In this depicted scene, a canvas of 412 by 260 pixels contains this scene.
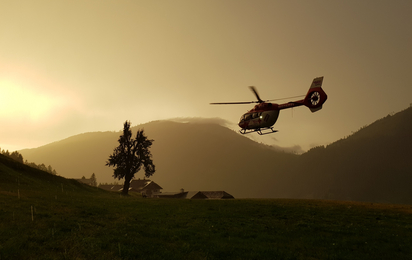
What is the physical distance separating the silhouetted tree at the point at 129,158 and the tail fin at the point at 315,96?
51289mm

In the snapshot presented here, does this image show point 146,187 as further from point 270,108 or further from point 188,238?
point 188,238

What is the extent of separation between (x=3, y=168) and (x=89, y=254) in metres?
43.7

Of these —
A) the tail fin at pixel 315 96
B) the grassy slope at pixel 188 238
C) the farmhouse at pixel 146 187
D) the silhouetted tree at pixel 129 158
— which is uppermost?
the tail fin at pixel 315 96

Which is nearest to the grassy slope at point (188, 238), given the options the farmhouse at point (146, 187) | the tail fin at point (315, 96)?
the tail fin at point (315, 96)

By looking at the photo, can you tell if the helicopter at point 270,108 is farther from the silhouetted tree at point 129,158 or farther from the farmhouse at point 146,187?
the farmhouse at point 146,187

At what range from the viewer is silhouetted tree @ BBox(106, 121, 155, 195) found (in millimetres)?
75938

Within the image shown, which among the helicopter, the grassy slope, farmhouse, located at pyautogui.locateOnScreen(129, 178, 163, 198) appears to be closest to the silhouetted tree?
the helicopter

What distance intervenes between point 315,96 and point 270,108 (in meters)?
6.72

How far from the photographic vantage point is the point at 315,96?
3716cm

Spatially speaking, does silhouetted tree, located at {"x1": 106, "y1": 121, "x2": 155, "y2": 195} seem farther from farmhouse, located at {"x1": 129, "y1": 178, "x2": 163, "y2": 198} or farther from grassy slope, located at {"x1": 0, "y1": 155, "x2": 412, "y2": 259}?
farmhouse, located at {"x1": 129, "y1": 178, "x2": 163, "y2": 198}

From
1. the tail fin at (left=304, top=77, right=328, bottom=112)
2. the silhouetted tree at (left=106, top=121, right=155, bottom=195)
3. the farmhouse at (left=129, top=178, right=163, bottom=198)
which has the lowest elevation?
the farmhouse at (left=129, top=178, right=163, bottom=198)

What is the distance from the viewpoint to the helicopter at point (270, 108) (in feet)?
122

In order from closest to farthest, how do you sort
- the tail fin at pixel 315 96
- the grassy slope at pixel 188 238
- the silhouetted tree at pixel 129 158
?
the grassy slope at pixel 188 238, the tail fin at pixel 315 96, the silhouetted tree at pixel 129 158

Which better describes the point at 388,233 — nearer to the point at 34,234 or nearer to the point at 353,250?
the point at 353,250
